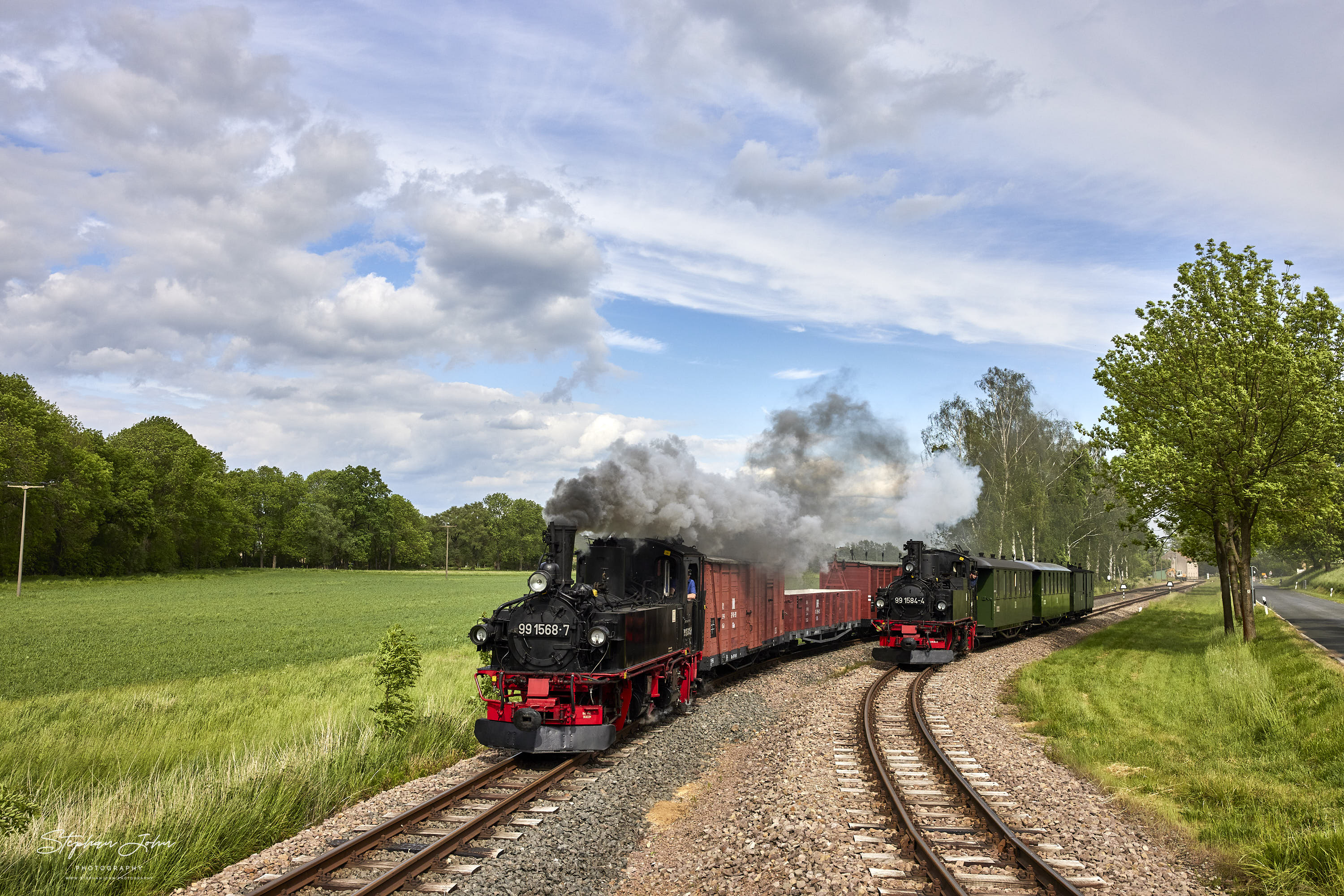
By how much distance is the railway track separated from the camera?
6.79 m

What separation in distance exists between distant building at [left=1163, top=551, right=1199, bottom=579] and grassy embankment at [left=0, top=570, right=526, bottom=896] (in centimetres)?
12010

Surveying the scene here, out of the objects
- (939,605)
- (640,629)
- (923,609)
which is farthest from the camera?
(939,605)

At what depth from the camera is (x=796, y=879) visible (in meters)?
6.93

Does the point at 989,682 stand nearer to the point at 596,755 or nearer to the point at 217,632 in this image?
the point at 596,755

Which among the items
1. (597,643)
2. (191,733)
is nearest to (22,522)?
(191,733)

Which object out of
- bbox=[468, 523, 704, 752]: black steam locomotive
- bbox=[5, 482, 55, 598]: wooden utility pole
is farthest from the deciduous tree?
bbox=[5, 482, 55, 598]: wooden utility pole

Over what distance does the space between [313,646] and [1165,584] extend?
329 ft

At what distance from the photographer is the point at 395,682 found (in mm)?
12086

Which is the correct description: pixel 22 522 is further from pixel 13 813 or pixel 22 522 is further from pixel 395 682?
pixel 13 813

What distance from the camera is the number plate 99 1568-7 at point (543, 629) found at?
1094 cm

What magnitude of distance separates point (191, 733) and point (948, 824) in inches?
465

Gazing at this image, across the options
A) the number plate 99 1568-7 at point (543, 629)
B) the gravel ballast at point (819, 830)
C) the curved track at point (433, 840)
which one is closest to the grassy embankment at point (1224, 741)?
the gravel ballast at point (819, 830)

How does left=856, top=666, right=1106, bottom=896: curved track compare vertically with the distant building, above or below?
above

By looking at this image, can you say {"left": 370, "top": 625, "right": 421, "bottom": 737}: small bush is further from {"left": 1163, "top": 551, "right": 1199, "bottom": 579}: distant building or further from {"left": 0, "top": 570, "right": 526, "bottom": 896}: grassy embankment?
{"left": 1163, "top": 551, "right": 1199, "bottom": 579}: distant building
